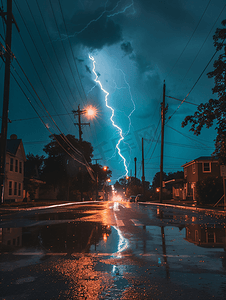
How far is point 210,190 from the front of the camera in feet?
88.5

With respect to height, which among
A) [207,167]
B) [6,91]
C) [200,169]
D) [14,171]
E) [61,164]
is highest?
[6,91]

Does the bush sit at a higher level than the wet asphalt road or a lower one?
higher

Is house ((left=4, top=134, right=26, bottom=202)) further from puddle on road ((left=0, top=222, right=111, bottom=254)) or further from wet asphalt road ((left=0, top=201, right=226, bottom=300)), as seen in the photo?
wet asphalt road ((left=0, top=201, right=226, bottom=300))

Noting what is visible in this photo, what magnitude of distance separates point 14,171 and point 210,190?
25917mm

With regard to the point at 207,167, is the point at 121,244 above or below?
below

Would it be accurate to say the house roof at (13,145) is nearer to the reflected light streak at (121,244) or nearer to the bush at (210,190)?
the bush at (210,190)

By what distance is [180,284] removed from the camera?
4363mm

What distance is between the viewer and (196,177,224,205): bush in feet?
88.2

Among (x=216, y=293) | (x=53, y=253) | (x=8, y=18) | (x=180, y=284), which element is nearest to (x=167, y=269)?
(x=180, y=284)

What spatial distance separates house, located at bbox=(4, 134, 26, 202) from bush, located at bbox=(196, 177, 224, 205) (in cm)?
2374

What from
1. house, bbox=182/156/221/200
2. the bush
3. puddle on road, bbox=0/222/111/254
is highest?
house, bbox=182/156/221/200

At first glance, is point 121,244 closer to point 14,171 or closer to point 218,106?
point 218,106

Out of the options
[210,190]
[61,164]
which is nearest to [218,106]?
[210,190]

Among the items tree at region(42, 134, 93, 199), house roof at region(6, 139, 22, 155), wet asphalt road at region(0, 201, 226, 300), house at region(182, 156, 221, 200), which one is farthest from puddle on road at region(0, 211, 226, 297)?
tree at region(42, 134, 93, 199)
